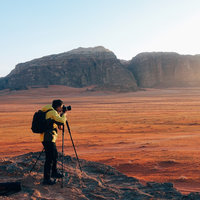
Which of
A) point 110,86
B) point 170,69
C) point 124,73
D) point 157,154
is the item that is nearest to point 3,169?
point 157,154

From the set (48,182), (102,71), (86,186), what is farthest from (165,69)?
(48,182)

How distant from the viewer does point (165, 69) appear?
103438 millimetres

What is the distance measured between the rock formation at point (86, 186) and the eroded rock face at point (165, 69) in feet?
305

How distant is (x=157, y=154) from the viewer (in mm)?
9656

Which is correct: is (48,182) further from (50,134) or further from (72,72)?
(72,72)

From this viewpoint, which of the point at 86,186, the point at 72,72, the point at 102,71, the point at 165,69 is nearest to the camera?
the point at 86,186

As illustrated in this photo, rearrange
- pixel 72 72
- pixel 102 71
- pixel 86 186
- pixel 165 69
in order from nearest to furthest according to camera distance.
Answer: pixel 86 186, pixel 72 72, pixel 102 71, pixel 165 69

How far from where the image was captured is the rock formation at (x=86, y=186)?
493cm

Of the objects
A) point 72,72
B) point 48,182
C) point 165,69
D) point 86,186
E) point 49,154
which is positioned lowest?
point 86,186

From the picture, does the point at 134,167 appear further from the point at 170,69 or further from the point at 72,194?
the point at 170,69

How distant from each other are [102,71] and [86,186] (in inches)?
3666

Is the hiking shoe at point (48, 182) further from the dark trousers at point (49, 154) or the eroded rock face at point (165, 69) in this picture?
the eroded rock face at point (165, 69)

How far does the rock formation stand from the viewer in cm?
493

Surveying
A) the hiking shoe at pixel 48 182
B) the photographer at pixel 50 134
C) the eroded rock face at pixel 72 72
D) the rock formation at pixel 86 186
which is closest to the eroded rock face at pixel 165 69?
the eroded rock face at pixel 72 72
